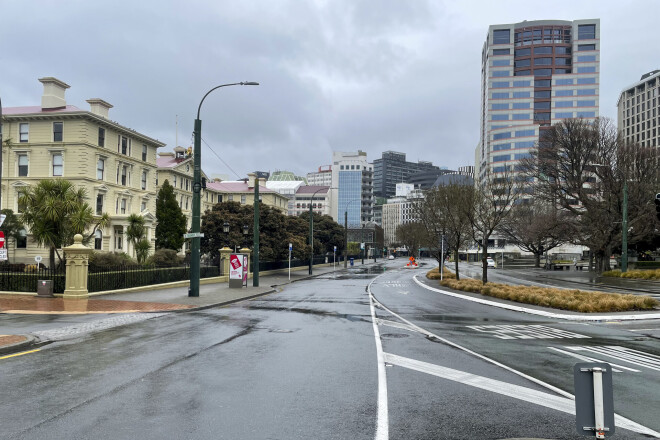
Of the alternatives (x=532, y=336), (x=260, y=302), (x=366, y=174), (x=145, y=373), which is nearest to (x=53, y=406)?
(x=145, y=373)

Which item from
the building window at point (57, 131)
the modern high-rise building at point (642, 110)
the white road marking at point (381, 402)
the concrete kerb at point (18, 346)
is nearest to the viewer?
the white road marking at point (381, 402)

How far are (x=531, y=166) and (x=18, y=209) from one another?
4881 cm

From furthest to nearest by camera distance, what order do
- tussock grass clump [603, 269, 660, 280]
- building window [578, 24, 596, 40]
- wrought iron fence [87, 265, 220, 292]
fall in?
building window [578, 24, 596, 40], tussock grass clump [603, 269, 660, 280], wrought iron fence [87, 265, 220, 292]

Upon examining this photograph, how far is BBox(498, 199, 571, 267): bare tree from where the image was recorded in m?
51.5

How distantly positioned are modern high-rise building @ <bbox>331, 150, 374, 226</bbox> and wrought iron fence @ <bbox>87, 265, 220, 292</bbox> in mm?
141723

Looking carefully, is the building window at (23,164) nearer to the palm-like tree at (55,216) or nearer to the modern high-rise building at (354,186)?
the palm-like tree at (55,216)

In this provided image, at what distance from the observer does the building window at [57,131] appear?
45062 millimetres

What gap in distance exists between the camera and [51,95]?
46312 millimetres

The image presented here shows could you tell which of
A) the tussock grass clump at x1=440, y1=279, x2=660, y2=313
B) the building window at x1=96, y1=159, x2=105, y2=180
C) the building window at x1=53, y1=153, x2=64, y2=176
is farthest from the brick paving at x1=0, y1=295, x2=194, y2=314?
the building window at x1=96, y1=159, x2=105, y2=180

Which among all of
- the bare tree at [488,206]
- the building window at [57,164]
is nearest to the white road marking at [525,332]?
the bare tree at [488,206]

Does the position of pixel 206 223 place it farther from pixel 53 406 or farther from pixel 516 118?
pixel 516 118

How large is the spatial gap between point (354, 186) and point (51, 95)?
432 ft

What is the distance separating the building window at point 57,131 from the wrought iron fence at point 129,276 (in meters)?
23.5

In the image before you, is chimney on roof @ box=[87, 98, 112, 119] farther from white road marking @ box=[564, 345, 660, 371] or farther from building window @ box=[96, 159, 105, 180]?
white road marking @ box=[564, 345, 660, 371]
